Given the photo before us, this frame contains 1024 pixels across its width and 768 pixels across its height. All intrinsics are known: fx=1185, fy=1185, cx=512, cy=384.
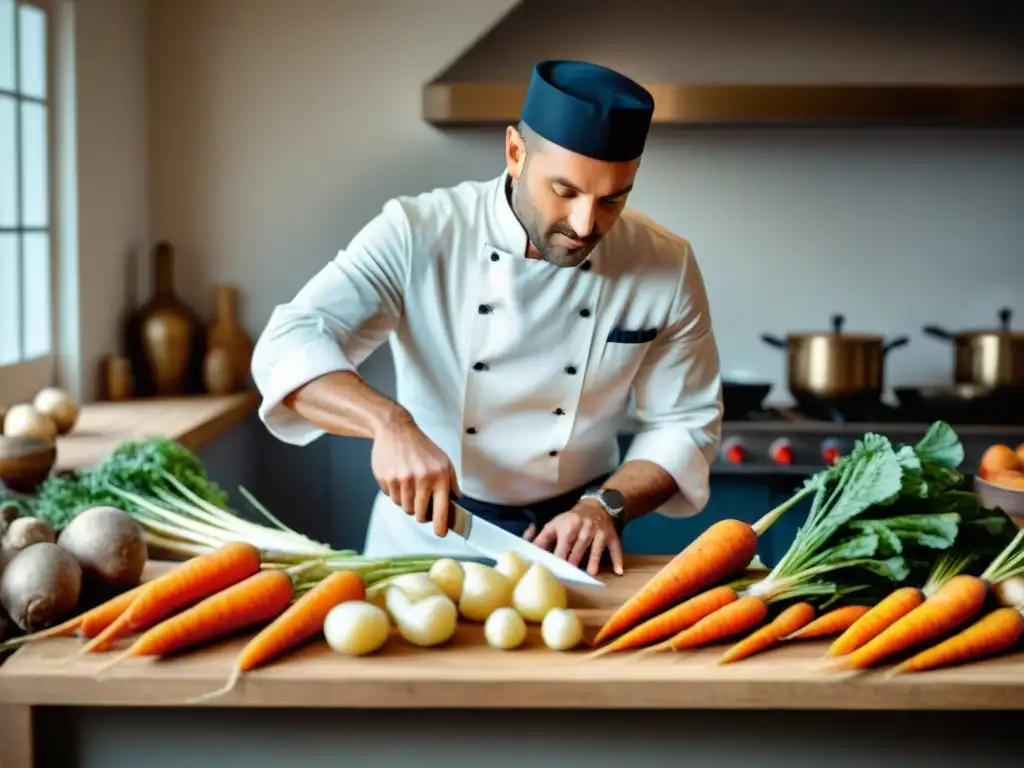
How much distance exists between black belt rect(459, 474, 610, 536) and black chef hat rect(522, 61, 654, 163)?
76 cm

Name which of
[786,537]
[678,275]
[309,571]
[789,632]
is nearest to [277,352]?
[309,571]

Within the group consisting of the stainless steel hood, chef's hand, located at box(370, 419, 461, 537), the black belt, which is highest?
the stainless steel hood

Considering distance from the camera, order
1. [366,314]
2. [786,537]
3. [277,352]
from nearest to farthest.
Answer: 1. [277,352]
2. [366,314]
3. [786,537]

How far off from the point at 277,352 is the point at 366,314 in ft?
0.81

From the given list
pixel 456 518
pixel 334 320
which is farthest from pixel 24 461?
pixel 456 518

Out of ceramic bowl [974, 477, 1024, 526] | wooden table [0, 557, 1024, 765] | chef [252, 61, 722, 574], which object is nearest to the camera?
wooden table [0, 557, 1024, 765]

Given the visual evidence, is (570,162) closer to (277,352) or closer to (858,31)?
(277,352)

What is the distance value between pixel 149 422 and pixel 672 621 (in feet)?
6.77

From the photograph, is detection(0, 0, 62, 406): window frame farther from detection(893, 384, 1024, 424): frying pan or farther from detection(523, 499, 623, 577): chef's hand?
detection(893, 384, 1024, 424): frying pan

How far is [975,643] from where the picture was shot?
1.30m

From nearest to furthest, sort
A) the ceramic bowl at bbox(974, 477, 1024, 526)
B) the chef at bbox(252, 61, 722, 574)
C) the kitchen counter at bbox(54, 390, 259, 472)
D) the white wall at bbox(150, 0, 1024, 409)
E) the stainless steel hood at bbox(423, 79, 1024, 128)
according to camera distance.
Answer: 1. the chef at bbox(252, 61, 722, 574)
2. the ceramic bowl at bbox(974, 477, 1024, 526)
3. the kitchen counter at bbox(54, 390, 259, 472)
4. the stainless steel hood at bbox(423, 79, 1024, 128)
5. the white wall at bbox(150, 0, 1024, 409)

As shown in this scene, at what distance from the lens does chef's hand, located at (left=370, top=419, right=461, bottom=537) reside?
1516 millimetres

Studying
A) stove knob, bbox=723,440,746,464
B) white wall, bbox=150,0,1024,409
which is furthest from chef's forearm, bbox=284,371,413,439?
white wall, bbox=150,0,1024,409

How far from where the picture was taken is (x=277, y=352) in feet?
5.81
